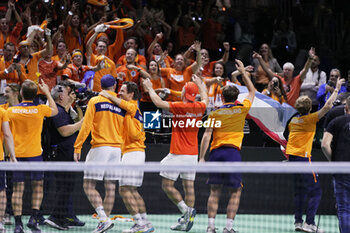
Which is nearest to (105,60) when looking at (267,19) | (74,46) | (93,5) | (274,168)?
(74,46)

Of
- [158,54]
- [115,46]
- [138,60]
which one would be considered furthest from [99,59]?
[158,54]

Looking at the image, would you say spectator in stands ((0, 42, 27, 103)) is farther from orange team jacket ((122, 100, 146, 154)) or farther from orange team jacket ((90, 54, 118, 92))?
orange team jacket ((122, 100, 146, 154))

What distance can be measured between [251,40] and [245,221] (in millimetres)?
5021

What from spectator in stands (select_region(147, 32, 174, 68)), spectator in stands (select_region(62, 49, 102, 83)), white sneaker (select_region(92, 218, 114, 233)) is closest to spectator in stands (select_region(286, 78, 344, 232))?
white sneaker (select_region(92, 218, 114, 233))

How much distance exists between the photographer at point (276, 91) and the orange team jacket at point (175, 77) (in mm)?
1362

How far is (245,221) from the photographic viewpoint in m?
8.86

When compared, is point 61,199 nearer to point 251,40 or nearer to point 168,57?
point 168,57

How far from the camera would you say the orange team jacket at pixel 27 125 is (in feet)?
25.9

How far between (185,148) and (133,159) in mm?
804

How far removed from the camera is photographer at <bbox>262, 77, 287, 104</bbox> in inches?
419

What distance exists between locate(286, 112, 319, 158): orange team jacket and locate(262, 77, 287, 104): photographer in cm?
178

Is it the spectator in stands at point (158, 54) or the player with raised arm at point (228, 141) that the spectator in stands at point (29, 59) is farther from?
the player with raised arm at point (228, 141)

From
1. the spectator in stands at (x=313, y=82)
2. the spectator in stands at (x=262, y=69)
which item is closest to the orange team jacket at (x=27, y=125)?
the spectator in stands at (x=262, y=69)

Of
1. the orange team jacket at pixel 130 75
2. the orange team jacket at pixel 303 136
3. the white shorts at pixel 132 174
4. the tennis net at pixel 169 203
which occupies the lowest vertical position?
the tennis net at pixel 169 203
